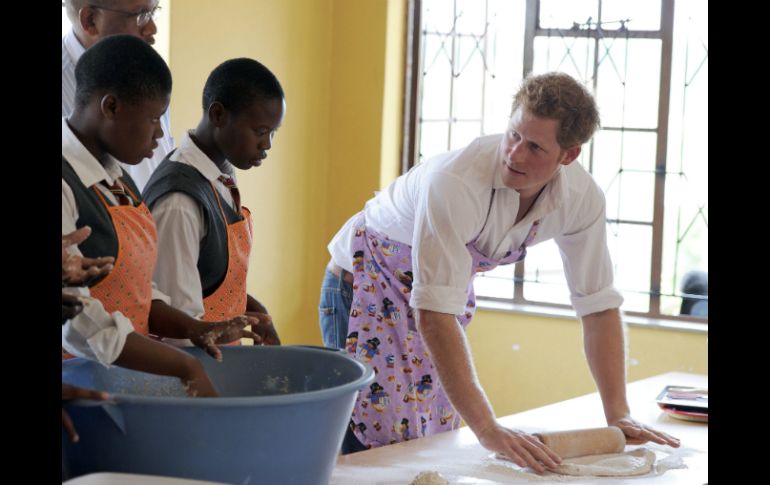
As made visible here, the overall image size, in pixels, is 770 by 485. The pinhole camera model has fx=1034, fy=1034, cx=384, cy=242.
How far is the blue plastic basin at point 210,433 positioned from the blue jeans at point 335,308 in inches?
43.4

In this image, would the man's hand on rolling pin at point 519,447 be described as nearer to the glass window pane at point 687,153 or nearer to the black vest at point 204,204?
the black vest at point 204,204

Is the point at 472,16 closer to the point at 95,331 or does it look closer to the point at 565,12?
the point at 565,12

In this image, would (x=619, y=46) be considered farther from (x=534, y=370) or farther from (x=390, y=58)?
(x=534, y=370)

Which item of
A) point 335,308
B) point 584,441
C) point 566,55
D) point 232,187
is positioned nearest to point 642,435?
point 584,441

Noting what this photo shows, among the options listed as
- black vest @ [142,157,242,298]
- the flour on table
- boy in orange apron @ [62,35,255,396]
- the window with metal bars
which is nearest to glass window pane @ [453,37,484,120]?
the window with metal bars

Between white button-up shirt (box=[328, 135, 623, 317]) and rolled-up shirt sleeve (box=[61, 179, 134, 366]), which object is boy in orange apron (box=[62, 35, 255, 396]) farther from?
white button-up shirt (box=[328, 135, 623, 317])

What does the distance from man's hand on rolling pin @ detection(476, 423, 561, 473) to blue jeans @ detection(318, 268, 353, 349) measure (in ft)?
2.25

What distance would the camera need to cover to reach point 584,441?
75.9 inches

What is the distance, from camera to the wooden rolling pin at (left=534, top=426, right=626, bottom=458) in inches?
74.3

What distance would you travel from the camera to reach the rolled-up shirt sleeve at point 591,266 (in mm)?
2314

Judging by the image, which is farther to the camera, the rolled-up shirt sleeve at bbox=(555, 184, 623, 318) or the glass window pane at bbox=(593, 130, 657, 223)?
the glass window pane at bbox=(593, 130, 657, 223)

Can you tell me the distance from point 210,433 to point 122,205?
37 cm

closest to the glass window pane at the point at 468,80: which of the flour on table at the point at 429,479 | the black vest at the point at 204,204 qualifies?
the black vest at the point at 204,204
